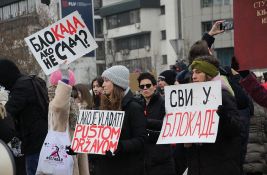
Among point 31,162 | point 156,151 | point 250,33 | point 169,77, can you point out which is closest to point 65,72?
point 31,162

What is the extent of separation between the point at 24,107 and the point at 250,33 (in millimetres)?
2925

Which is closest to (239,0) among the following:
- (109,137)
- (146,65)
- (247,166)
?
(109,137)

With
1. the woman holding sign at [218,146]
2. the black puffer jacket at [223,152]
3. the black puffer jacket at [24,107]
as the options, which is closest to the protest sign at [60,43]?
the black puffer jacket at [24,107]

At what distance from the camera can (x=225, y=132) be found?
5992 mm

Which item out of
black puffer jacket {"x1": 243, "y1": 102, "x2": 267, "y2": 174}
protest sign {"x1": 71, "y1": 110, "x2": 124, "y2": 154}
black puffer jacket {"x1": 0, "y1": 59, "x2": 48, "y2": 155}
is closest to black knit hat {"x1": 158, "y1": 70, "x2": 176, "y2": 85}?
black puffer jacket {"x1": 243, "y1": 102, "x2": 267, "y2": 174}

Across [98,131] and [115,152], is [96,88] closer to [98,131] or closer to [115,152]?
[98,131]

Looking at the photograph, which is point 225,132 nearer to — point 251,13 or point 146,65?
point 251,13

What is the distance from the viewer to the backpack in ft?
26.9

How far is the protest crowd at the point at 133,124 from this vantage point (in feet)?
20.0

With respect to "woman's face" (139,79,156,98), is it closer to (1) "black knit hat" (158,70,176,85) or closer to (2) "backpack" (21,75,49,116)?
(2) "backpack" (21,75,49,116)

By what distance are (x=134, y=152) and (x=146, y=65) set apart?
66262mm

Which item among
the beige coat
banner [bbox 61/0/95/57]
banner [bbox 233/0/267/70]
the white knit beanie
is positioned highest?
banner [bbox 61/0/95/57]

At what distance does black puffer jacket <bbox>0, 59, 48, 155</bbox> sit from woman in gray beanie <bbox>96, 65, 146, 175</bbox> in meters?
1.70

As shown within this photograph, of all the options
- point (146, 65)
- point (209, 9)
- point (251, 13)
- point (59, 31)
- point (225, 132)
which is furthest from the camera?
point (146, 65)
